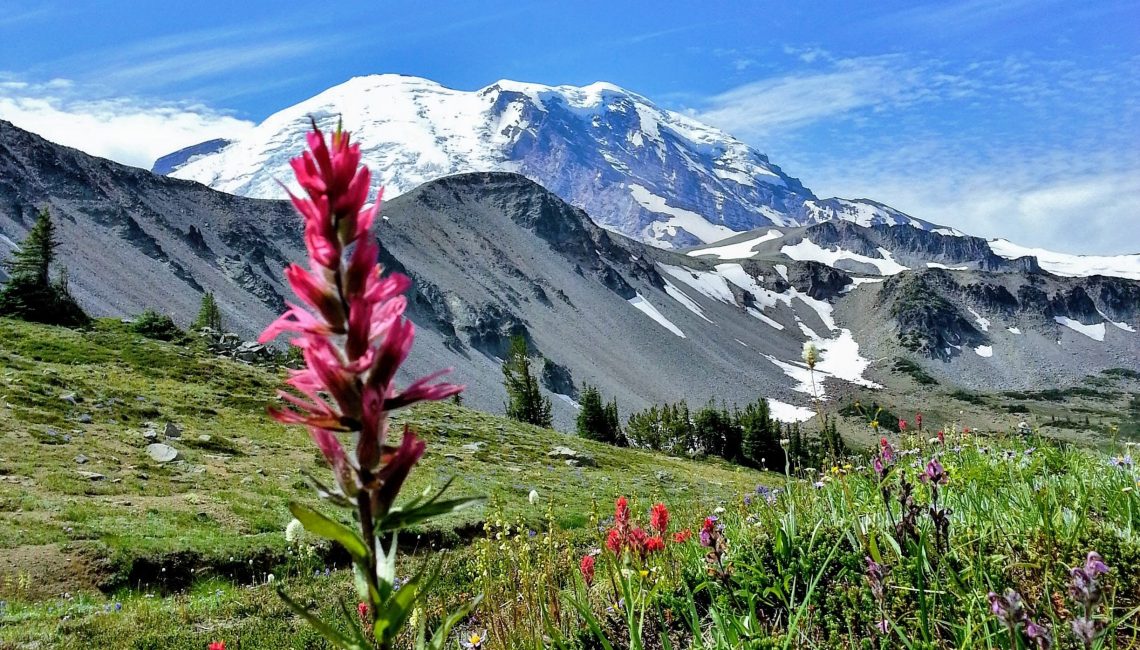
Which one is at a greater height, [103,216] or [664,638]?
[103,216]

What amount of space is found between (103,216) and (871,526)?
365ft

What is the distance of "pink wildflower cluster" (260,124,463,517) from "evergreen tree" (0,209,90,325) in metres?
57.3

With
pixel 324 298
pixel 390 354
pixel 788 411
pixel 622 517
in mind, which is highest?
pixel 324 298

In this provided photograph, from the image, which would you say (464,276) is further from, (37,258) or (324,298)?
(324,298)

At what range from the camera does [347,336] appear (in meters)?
1.46

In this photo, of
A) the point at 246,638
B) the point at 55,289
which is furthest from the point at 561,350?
the point at 246,638

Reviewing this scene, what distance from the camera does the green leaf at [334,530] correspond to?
1.32 m

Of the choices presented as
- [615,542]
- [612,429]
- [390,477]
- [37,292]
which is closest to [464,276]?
[612,429]

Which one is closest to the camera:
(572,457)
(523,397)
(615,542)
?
(615,542)

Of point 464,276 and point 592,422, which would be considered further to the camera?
point 464,276

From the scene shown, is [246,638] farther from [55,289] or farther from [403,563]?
[55,289]

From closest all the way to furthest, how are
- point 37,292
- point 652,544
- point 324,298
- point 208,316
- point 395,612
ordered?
1. point 395,612
2. point 324,298
3. point 652,544
4. point 37,292
5. point 208,316

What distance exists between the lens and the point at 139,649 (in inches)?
312

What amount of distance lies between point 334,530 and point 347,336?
41cm
